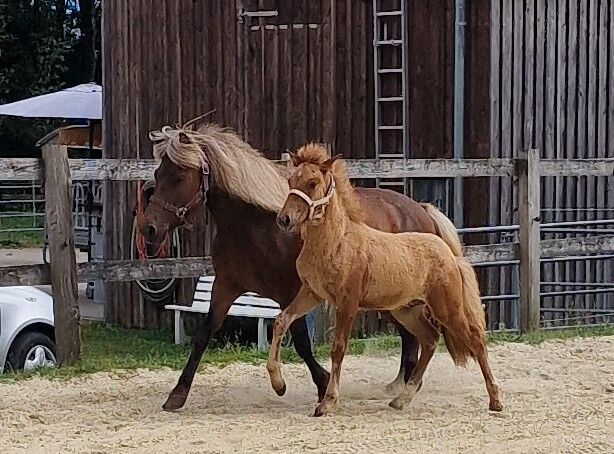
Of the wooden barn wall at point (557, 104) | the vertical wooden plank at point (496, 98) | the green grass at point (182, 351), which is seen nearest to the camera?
the green grass at point (182, 351)

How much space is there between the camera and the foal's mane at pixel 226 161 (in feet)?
23.0

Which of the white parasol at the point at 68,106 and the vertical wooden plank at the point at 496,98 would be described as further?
the white parasol at the point at 68,106

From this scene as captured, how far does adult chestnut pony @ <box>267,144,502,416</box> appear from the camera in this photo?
656 centimetres

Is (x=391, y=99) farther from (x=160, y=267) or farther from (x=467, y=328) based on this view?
(x=467, y=328)

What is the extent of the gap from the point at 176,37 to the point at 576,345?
6.63 m

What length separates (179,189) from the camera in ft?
23.0

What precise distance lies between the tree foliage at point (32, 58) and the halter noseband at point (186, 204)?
2594 centimetres

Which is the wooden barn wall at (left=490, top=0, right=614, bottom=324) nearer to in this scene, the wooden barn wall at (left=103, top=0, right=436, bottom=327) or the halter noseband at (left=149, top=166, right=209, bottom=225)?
the wooden barn wall at (left=103, top=0, right=436, bottom=327)

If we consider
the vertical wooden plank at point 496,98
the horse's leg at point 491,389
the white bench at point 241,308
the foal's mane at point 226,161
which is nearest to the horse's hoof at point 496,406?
the horse's leg at point 491,389

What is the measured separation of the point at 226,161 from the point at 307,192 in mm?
861

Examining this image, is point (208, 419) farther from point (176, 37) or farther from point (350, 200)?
point (176, 37)

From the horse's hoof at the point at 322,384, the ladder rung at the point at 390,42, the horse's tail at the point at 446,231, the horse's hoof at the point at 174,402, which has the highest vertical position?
the ladder rung at the point at 390,42

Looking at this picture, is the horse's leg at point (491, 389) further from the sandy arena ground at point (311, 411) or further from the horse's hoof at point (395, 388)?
the horse's hoof at point (395, 388)

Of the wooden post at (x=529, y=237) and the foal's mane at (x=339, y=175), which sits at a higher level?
the foal's mane at (x=339, y=175)
